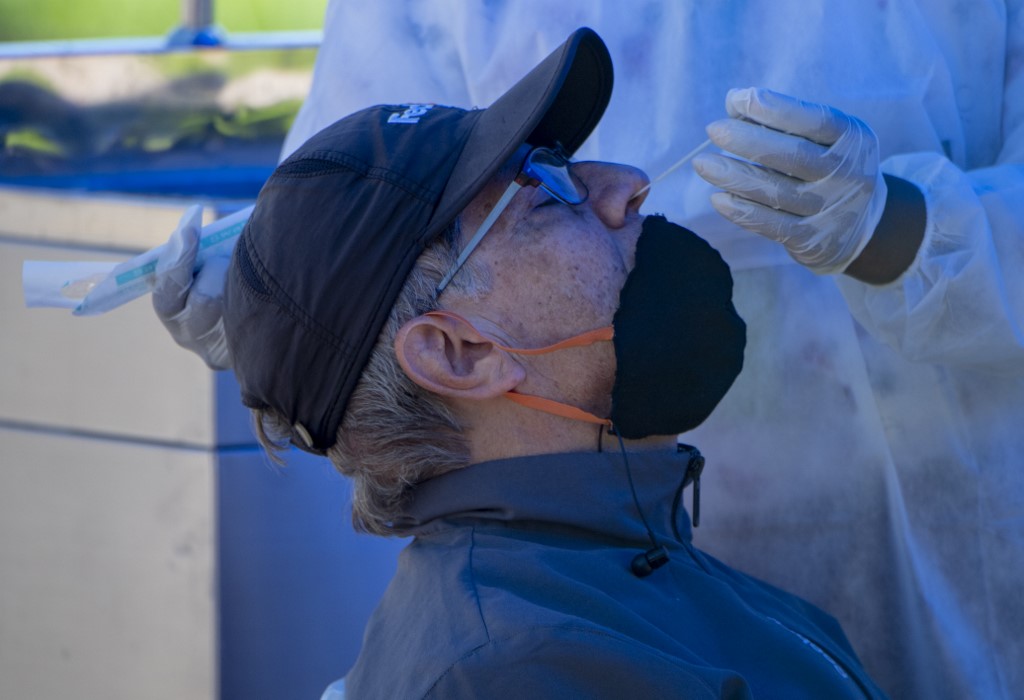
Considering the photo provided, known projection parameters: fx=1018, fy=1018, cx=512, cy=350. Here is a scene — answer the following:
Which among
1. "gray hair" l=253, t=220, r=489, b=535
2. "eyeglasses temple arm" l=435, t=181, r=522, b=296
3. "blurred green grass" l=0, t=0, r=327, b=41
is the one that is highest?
"eyeglasses temple arm" l=435, t=181, r=522, b=296

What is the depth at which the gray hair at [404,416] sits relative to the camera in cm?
137

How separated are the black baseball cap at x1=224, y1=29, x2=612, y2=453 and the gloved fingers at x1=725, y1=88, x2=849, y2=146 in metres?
0.24

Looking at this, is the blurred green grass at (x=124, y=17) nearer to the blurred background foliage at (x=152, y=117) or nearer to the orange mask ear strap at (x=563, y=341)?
the blurred background foliage at (x=152, y=117)

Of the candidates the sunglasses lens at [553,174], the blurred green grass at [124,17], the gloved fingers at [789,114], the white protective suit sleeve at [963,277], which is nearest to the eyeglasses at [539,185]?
the sunglasses lens at [553,174]

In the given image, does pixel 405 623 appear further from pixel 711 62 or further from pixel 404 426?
pixel 711 62

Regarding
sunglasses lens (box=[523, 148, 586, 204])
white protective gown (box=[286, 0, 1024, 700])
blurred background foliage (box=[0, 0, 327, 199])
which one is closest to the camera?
sunglasses lens (box=[523, 148, 586, 204])

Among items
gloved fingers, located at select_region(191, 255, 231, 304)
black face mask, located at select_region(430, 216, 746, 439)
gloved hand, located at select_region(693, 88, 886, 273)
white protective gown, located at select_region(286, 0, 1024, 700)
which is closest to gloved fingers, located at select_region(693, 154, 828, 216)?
gloved hand, located at select_region(693, 88, 886, 273)

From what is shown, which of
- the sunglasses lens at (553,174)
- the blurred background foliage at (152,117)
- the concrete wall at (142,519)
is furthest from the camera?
the blurred background foliage at (152,117)

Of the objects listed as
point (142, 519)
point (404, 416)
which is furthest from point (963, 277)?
point (142, 519)

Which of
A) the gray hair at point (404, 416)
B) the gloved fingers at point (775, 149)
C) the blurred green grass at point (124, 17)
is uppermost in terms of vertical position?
the gloved fingers at point (775, 149)

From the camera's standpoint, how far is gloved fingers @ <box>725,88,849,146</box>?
138 cm

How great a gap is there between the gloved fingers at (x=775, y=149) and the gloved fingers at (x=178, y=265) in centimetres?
86

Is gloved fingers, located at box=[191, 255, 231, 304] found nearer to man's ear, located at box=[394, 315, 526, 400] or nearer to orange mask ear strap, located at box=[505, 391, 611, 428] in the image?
man's ear, located at box=[394, 315, 526, 400]

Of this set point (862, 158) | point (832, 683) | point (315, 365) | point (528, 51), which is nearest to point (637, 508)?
point (832, 683)
